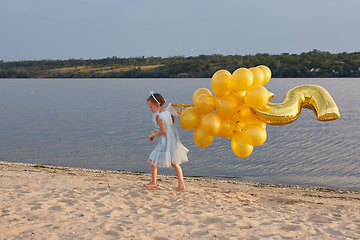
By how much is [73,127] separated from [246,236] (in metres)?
17.4

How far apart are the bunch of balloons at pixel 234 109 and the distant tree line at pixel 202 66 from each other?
6962 cm

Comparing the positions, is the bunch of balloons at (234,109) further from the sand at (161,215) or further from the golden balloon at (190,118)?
the sand at (161,215)

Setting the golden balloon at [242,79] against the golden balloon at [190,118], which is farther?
the golden balloon at [190,118]

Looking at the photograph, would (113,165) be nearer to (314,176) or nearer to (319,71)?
(314,176)

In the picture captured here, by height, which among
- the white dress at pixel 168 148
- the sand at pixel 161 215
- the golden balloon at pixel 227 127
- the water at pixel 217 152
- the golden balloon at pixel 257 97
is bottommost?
the water at pixel 217 152

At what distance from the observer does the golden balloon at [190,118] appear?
587cm

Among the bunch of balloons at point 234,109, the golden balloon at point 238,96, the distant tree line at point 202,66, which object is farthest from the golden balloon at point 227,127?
the distant tree line at point 202,66

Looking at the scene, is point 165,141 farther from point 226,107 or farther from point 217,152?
point 217,152

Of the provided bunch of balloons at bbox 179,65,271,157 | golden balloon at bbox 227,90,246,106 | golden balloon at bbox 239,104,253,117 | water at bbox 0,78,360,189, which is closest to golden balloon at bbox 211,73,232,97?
bunch of balloons at bbox 179,65,271,157

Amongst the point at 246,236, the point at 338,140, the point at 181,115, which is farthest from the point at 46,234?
the point at 338,140

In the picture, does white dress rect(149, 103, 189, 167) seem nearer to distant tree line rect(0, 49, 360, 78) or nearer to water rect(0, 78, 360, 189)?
water rect(0, 78, 360, 189)

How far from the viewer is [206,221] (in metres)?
4.74

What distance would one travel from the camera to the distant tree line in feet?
252

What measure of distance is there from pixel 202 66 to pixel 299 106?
8225 cm
